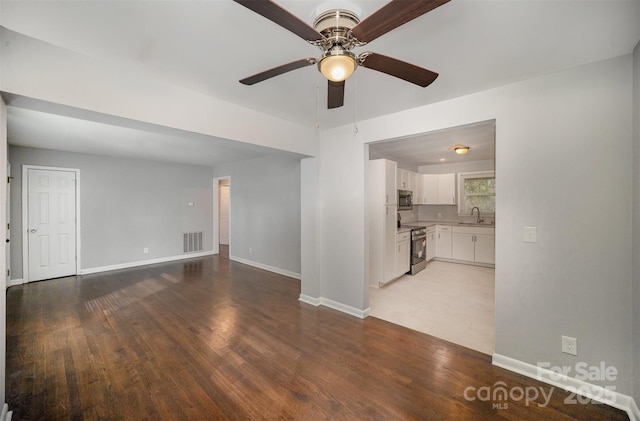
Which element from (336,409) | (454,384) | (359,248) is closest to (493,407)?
(454,384)

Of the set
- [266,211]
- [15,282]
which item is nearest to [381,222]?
[266,211]

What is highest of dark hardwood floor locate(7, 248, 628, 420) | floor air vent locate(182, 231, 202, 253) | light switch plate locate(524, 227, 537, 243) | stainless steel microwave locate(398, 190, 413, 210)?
stainless steel microwave locate(398, 190, 413, 210)

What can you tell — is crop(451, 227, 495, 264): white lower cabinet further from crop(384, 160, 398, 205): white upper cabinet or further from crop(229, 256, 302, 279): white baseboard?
crop(229, 256, 302, 279): white baseboard

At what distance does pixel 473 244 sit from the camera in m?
5.81

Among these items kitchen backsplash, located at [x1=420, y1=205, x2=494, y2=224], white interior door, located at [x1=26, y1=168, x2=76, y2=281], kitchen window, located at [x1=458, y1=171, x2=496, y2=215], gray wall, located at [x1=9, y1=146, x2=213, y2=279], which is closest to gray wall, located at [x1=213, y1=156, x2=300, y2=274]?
gray wall, located at [x1=9, y1=146, x2=213, y2=279]

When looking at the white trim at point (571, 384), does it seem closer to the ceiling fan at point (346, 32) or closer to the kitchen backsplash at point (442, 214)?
the ceiling fan at point (346, 32)

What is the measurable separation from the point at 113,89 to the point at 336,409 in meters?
2.88

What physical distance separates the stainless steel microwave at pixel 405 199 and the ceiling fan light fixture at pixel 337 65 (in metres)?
4.18

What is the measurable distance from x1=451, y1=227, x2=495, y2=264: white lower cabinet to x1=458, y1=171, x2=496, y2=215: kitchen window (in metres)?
0.75

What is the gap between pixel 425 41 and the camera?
164 centimetres

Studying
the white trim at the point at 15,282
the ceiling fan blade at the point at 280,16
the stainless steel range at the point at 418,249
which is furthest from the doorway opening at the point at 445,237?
the white trim at the point at 15,282

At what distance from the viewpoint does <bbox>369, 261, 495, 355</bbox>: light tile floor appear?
2.84m

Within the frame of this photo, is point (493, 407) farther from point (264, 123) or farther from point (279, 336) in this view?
point (264, 123)

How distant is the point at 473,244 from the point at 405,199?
2.00m
